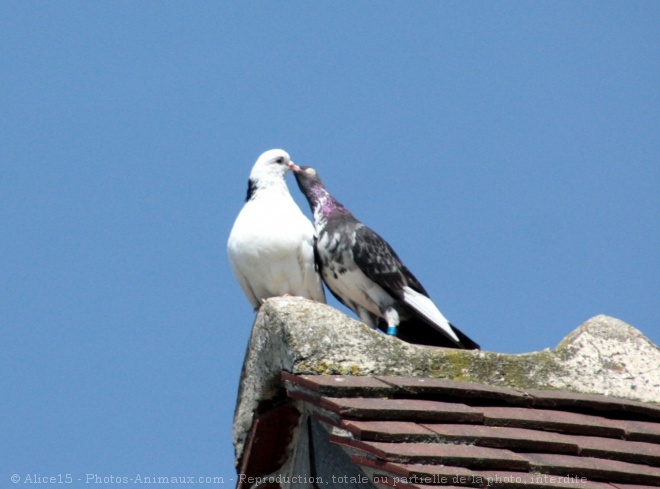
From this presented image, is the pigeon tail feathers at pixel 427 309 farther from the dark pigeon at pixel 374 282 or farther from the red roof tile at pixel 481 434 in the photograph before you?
the red roof tile at pixel 481 434

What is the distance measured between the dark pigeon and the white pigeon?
0.11 metres

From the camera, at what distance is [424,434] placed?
370 centimetres

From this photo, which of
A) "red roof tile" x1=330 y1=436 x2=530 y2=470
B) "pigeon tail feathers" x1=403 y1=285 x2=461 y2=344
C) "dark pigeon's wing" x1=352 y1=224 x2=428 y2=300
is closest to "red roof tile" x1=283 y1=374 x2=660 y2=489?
"red roof tile" x1=330 y1=436 x2=530 y2=470

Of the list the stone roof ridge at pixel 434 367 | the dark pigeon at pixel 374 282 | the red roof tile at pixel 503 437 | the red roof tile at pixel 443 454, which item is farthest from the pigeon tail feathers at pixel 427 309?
the red roof tile at pixel 443 454

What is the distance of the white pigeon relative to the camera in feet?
20.1

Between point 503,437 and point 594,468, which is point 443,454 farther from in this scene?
point 594,468

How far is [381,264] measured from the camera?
244 inches

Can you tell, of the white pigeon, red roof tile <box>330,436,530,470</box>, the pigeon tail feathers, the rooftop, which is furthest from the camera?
the white pigeon

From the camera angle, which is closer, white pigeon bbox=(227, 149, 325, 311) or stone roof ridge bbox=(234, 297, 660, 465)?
stone roof ridge bbox=(234, 297, 660, 465)

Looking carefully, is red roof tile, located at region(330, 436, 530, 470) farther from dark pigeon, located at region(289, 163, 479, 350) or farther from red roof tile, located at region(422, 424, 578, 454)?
dark pigeon, located at region(289, 163, 479, 350)

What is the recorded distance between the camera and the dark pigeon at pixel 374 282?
6133mm

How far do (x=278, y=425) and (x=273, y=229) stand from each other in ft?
5.90

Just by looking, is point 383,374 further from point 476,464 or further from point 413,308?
point 413,308

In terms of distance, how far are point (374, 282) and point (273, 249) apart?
57 centimetres
